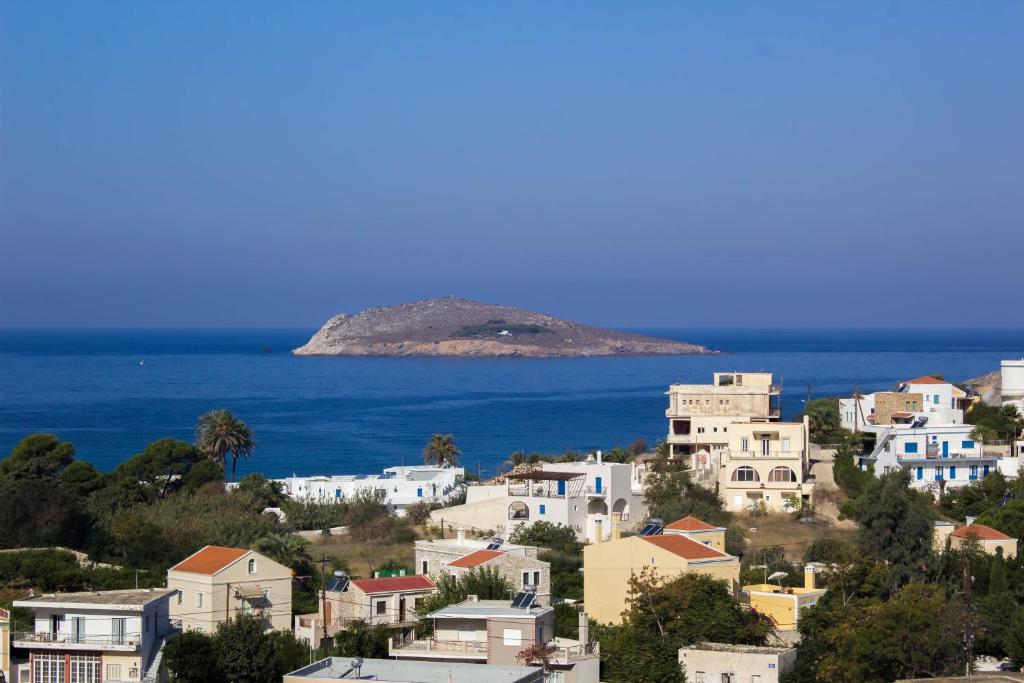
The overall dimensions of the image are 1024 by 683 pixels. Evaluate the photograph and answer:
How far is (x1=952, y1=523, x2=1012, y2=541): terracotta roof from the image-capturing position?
30.6m

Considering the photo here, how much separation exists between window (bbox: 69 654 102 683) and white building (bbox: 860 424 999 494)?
25.0 m

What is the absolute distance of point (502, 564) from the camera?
2688 cm

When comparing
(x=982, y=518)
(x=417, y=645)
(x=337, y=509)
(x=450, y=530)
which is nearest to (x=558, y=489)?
(x=450, y=530)

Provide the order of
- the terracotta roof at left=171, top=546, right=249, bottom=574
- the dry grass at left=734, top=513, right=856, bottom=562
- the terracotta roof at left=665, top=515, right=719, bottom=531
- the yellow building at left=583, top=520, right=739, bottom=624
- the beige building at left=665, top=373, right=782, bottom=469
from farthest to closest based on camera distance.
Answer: the beige building at left=665, top=373, right=782, bottom=469 < the dry grass at left=734, top=513, right=856, bottom=562 < the terracotta roof at left=665, top=515, right=719, bottom=531 < the yellow building at left=583, top=520, right=739, bottom=624 < the terracotta roof at left=171, top=546, right=249, bottom=574

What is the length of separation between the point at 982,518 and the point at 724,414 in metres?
17.3

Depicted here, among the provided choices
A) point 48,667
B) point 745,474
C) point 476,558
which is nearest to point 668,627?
point 476,558

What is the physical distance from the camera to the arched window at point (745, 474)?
4100 cm

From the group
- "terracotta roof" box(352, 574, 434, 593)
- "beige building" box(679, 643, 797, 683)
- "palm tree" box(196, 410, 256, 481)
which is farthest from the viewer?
"palm tree" box(196, 410, 256, 481)

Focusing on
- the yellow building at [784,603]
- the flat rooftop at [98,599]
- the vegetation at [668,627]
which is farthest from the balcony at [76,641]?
the yellow building at [784,603]

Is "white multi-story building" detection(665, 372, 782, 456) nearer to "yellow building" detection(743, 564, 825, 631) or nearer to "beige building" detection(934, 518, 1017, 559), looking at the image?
"beige building" detection(934, 518, 1017, 559)

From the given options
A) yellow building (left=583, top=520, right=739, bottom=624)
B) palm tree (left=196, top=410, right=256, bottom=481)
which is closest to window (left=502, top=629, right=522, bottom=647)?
yellow building (left=583, top=520, right=739, bottom=624)

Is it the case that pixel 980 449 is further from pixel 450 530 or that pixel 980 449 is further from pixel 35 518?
pixel 35 518

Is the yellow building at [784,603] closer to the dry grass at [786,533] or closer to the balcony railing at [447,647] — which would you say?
the balcony railing at [447,647]

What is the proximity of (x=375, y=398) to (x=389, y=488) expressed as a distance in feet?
257
